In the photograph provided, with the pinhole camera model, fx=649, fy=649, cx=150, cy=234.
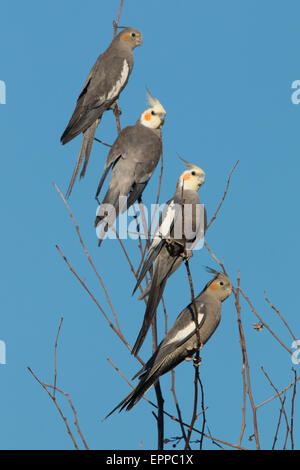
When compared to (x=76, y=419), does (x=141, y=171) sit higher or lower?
higher

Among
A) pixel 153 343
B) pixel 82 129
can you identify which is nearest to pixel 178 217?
pixel 153 343

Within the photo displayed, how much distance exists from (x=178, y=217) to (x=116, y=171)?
0.69 metres

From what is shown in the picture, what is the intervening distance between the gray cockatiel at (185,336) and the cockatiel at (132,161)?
78cm

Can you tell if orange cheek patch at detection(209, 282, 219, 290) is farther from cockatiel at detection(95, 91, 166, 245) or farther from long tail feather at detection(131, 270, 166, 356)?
cockatiel at detection(95, 91, 166, 245)

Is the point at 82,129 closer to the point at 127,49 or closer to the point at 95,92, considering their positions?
the point at 95,92

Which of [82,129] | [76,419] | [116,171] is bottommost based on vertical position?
[76,419]

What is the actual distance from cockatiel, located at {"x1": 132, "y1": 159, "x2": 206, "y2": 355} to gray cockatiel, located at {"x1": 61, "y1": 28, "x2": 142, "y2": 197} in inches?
29.9

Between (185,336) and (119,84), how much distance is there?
2240 mm

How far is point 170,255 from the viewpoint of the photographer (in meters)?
3.90

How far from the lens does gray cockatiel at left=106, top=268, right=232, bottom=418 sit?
11.2ft

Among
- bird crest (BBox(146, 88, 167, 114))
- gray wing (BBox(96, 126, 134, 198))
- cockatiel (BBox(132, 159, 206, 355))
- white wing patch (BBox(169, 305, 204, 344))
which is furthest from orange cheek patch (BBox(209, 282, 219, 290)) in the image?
bird crest (BBox(146, 88, 167, 114))

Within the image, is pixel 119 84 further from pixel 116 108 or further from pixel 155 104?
pixel 155 104

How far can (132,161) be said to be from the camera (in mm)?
4453

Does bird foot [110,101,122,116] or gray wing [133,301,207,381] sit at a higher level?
bird foot [110,101,122,116]
